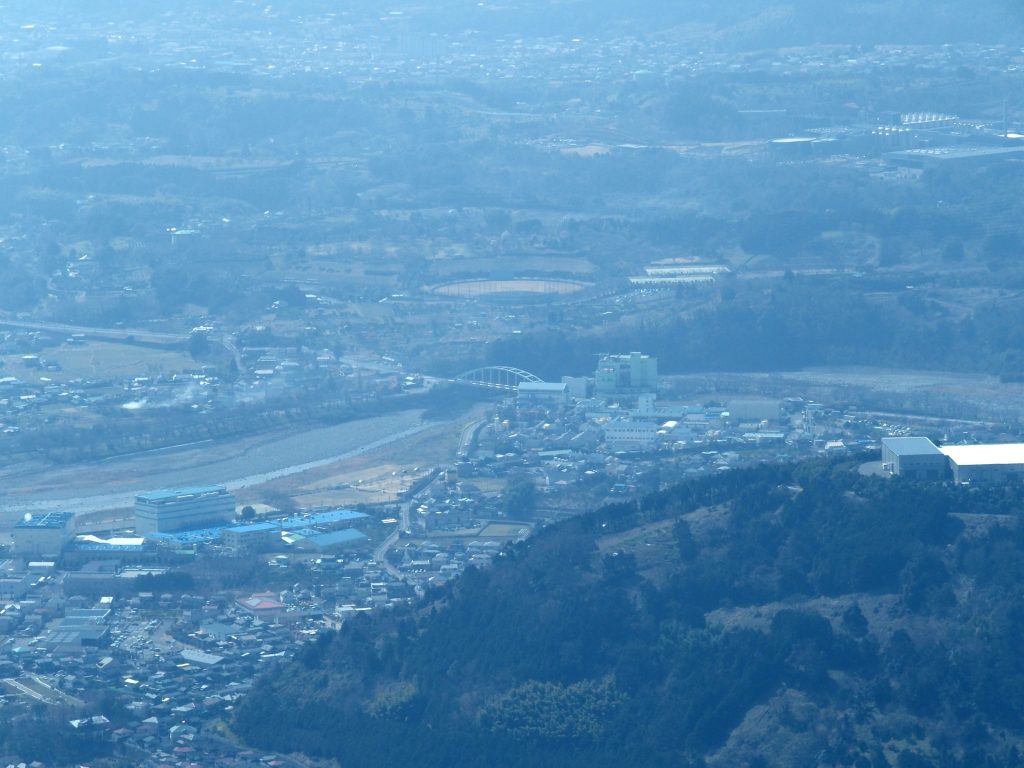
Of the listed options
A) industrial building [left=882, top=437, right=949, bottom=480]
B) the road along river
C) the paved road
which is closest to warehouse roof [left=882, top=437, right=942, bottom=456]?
industrial building [left=882, top=437, right=949, bottom=480]

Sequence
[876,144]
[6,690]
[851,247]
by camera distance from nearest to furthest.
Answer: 1. [6,690]
2. [851,247]
3. [876,144]

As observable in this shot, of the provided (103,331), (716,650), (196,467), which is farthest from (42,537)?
(103,331)

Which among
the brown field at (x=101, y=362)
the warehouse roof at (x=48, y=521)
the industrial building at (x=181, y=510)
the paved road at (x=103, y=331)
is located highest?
the warehouse roof at (x=48, y=521)

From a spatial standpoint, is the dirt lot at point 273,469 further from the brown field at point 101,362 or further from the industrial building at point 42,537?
the brown field at point 101,362

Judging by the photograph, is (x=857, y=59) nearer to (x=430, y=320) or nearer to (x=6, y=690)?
(x=430, y=320)

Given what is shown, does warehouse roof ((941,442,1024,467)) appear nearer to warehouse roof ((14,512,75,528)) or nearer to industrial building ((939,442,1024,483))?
industrial building ((939,442,1024,483))

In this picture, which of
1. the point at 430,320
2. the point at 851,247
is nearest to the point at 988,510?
the point at 430,320

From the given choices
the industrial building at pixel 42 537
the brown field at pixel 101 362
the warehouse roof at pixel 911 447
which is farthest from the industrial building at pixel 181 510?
the brown field at pixel 101 362
